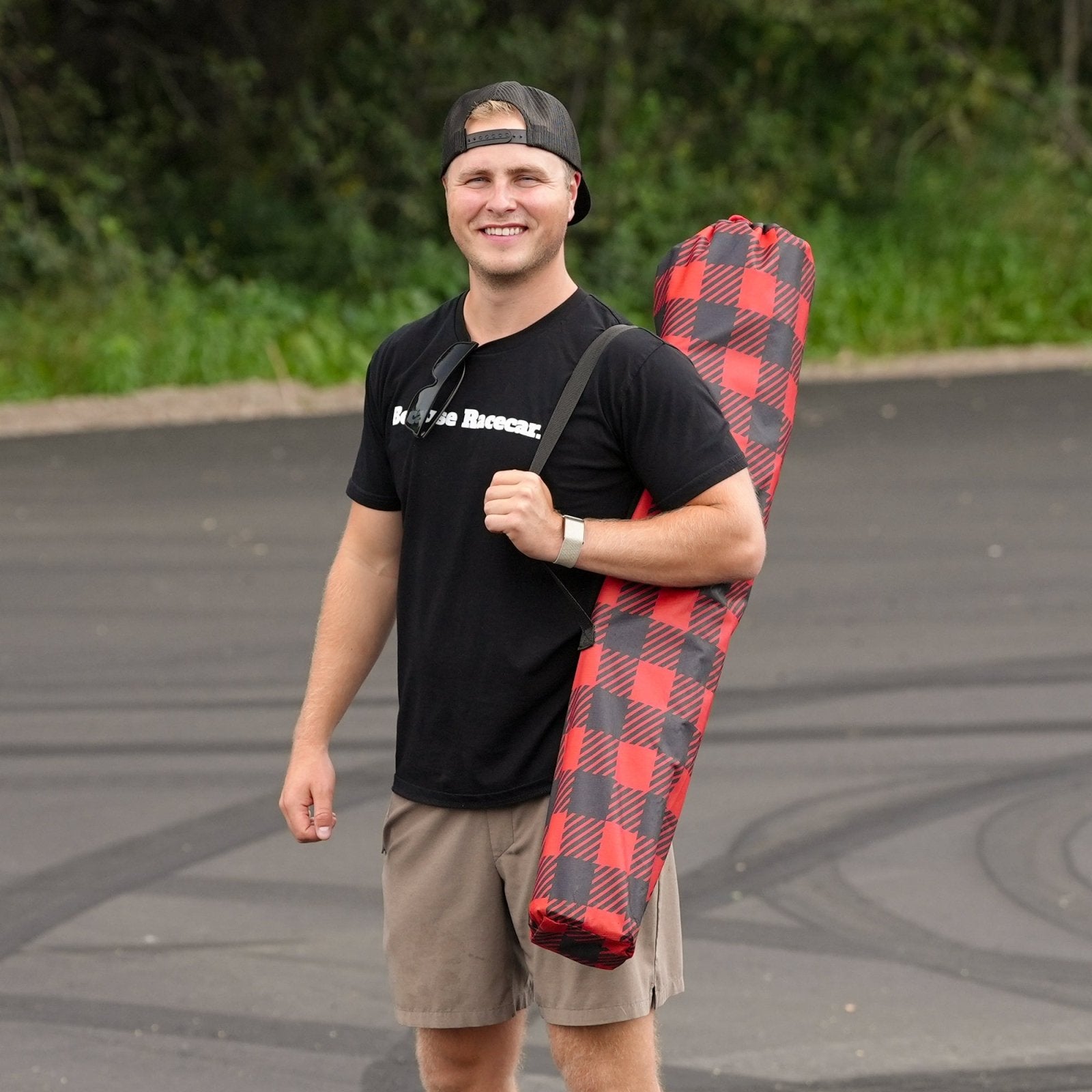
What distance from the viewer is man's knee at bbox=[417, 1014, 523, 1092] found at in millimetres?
3031

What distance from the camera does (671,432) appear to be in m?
2.81

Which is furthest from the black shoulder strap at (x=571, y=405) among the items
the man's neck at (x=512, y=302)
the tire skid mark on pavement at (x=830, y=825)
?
the tire skid mark on pavement at (x=830, y=825)

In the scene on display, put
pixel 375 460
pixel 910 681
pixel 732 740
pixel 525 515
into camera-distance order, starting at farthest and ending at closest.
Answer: pixel 910 681
pixel 732 740
pixel 375 460
pixel 525 515

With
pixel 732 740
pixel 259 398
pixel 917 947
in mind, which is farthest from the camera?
pixel 259 398

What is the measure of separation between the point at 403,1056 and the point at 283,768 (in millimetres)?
2046

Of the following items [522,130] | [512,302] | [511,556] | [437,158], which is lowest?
[437,158]

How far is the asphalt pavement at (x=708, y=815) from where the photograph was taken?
14.1ft

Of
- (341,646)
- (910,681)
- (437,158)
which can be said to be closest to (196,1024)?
(341,646)

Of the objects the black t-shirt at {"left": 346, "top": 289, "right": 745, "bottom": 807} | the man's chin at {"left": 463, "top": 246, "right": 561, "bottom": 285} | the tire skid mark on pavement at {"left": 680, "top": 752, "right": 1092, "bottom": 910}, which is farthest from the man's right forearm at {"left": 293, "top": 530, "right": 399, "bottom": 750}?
the tire skid mark on pavement at {"left": 680, "top": 752, "right": 1092, "bottom": 910}

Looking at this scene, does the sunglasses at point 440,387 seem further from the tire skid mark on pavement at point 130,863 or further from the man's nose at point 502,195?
the tire skid mark on pavement at point 130,863

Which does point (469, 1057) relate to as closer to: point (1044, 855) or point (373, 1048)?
point (373, 1048)

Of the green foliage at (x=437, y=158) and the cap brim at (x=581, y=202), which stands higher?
the cap brim at (x=581, y=202)

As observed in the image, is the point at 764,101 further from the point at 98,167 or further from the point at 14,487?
the point at 14,487

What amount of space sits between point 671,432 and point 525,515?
0.84ft
